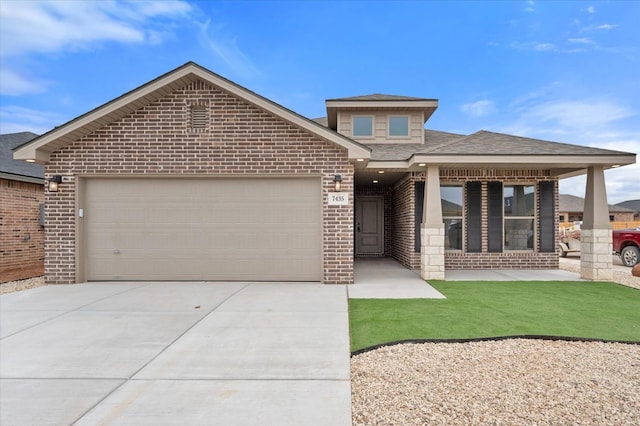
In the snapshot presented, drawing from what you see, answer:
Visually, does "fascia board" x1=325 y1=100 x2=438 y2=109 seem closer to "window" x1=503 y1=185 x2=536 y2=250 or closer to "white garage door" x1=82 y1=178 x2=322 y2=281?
"window" x1=503 y1=185 x2=536 y2=250

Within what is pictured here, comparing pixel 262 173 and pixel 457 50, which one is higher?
pixel 457 50

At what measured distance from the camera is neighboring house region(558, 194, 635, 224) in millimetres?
35428

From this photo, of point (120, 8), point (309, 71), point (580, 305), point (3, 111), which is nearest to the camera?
point (580, 305)

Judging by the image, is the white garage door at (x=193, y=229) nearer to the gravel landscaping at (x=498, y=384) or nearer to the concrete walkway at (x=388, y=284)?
the concrete walkway at (x=388, y=284)

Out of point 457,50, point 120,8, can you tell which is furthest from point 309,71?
point 120,8

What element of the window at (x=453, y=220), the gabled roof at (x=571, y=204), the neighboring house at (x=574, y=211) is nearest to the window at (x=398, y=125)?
the window at (x=453, y=220)

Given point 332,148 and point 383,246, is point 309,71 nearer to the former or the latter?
point 383,246

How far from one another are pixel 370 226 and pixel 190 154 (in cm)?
776

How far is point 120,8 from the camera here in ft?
40.9

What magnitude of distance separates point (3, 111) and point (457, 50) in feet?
99.8

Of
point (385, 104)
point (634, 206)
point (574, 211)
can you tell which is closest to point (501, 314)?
point (385, 104)

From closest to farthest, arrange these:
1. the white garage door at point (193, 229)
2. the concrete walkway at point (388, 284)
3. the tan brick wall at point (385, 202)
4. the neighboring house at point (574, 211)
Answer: the concrete walkway at point (388, 284)
the white garage door at point (193, 229)
the tan brick wall at point (385, 202)
the neighboring house at point (574, 211)

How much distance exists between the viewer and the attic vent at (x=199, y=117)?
26.6ft

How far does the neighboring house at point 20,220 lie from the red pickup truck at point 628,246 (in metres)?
19.5
